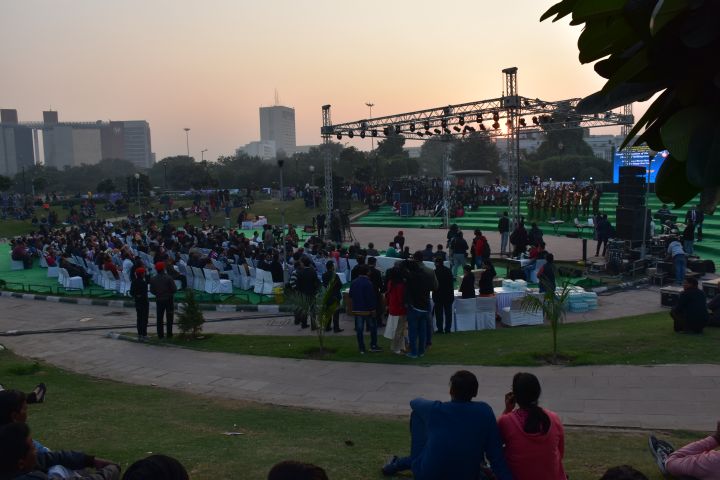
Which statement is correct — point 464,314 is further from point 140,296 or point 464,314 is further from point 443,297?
point 140,296

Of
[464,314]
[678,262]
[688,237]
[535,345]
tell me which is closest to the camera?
[535,345]

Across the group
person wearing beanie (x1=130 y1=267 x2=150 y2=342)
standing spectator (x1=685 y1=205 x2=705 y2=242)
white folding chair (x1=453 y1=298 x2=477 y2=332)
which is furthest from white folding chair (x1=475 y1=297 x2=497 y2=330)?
standing spectator (x1=685 y1=205 x2=705 y2=242)

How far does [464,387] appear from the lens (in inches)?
154

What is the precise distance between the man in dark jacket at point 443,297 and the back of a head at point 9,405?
8202 mm

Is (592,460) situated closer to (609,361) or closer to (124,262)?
(609,361)

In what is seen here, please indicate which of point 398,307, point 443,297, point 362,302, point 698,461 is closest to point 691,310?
point 443,297

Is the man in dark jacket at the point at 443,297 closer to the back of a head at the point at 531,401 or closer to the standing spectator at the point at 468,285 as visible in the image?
the standing spectator at the point at 468,285

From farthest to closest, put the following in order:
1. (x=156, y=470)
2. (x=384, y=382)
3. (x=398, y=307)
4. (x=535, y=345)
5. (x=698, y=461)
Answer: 1. (x=398, y=307)
2. (x=535, y=345)
3. (x=384, y=382)
4. (x=698, y=461)
5. (x=156, y=470)

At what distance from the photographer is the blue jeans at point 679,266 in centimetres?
1661

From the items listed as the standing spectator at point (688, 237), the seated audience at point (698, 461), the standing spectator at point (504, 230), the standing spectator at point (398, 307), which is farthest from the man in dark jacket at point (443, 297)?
the standing spectator at point (504, 230)

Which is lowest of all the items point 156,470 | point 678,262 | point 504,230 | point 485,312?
point 485,312

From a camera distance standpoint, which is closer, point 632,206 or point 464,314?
point 464,314

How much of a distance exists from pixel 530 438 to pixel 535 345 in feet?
21.4

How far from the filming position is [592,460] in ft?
17.4
